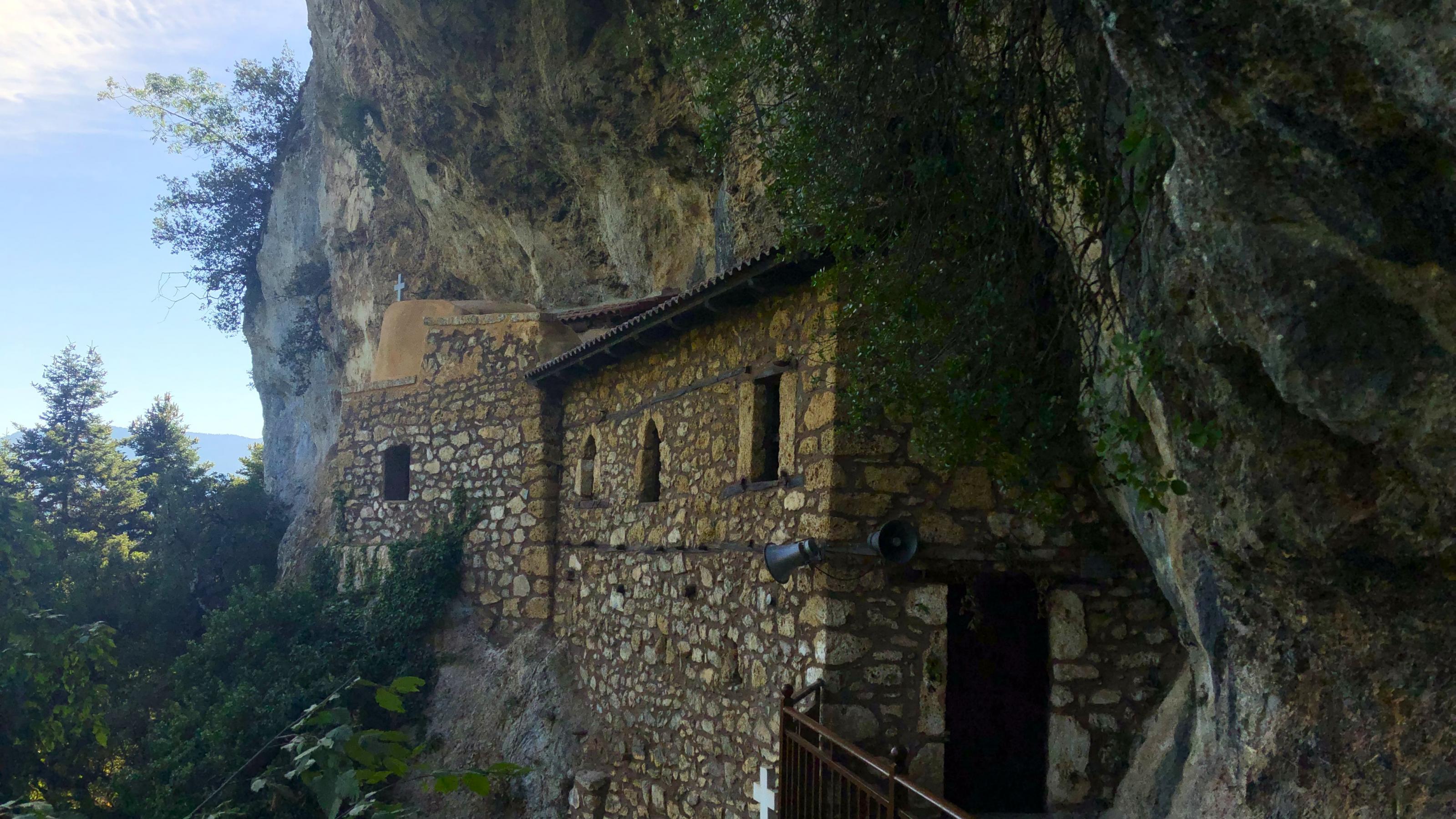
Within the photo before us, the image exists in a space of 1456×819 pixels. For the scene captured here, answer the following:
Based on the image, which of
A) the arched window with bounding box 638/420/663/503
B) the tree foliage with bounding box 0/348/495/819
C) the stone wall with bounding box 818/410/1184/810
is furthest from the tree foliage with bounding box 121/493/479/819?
the stone wall with bounding box 818/410/1184/810

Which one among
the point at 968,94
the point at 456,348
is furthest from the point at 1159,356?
the point at 456,348

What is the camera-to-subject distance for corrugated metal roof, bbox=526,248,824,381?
24.4 feet

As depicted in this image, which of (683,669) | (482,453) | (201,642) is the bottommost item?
(201,642)

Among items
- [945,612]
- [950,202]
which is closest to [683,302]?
[950,202]

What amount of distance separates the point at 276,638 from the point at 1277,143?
45.8ft

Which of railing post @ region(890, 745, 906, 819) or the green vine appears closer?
railing post @ region(890, 745, 906, 819)

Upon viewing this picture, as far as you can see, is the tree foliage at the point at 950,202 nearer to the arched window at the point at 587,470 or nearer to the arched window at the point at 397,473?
the arched window at the point at 587,470

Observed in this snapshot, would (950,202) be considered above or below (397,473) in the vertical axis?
above

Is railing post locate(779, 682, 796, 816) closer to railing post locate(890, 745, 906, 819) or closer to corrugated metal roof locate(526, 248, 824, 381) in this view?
railing post locate(890, 745, 906, 819)

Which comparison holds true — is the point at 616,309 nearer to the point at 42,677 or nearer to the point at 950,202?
the point at 950,202

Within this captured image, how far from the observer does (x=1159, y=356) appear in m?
4.23

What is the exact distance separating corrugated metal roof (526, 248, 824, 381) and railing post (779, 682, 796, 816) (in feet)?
9.85

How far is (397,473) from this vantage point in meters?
15.2

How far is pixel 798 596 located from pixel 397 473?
963 centimetres
